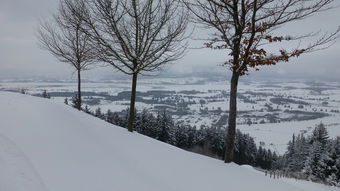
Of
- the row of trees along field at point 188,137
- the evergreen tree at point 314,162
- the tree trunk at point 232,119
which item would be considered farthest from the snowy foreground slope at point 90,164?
the row of trees along field at point 188,137

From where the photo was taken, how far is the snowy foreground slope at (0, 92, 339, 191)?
15.9ft

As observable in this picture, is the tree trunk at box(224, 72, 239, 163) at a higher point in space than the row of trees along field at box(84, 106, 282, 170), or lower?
higher

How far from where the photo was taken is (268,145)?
9175 cm

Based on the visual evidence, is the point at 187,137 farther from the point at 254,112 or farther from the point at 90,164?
the point at 254,112

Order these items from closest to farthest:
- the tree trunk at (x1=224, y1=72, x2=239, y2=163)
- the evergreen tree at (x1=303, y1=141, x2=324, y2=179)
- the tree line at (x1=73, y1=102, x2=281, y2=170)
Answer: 1. the tree trunk at (x1=224, y1=72, x2=239, y2=163)
2. the evergreen tree at (x1=303, y1=141, x2=324, y2=179)
3. the tree line at (x1=73, y1=102, x2=281, y2=170)

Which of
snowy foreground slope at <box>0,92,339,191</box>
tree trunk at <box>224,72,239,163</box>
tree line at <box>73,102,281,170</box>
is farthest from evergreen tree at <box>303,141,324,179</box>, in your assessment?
snowy foreground slope at <box>0,92,339,191</box>

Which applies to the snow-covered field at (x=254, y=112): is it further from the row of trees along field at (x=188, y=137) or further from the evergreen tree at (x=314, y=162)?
the evergreen tree at (x=314, y=162)

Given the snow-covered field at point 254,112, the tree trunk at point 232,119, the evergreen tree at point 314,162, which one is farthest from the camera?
the snow-covered field at point 254,112

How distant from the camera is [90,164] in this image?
226 inches

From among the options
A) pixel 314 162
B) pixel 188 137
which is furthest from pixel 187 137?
pixel 314 162

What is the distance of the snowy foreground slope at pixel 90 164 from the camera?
4848mm

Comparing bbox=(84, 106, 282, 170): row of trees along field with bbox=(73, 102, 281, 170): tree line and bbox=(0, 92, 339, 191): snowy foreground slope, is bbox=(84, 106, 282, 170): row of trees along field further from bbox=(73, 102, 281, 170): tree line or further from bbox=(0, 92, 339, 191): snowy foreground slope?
bbox=(0, 92, 339, 191): snowy foreground slope

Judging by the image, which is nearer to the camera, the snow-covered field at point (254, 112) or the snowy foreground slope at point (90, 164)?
the snowy foreground slope at point (90, 164)

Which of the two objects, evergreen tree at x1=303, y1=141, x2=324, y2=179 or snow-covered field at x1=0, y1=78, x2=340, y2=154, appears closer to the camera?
evergreen tree at x1=303, y1=141, x2=324, y2=179
